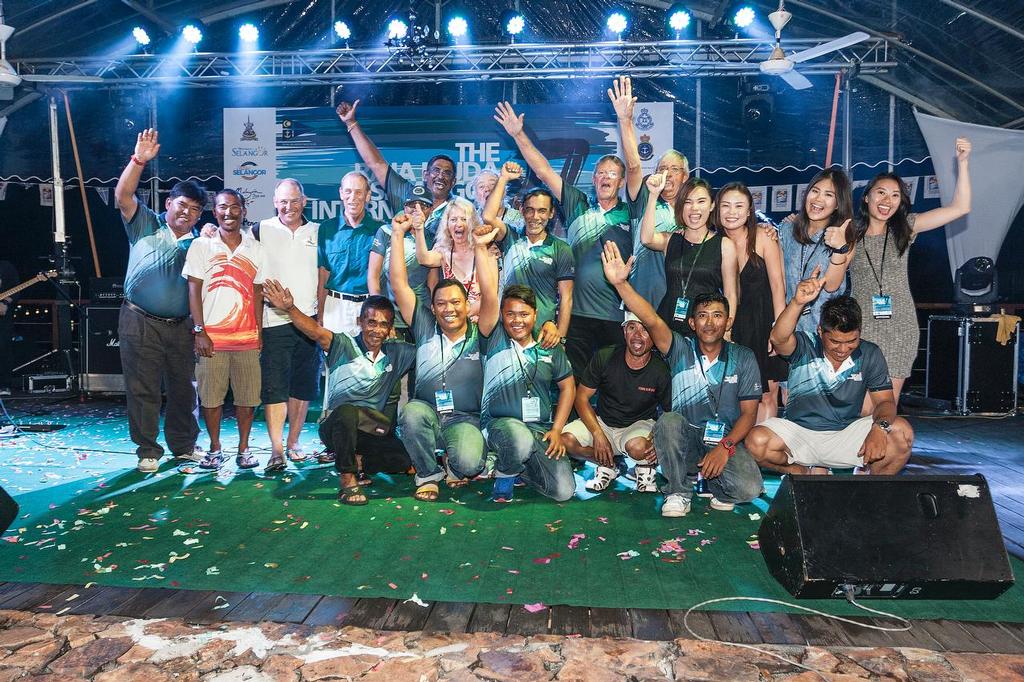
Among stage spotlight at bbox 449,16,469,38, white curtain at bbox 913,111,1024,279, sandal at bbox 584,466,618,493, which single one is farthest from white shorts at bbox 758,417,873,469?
stage spotlight at bbox 449,16,469,38

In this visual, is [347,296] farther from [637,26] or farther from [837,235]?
[637,26]

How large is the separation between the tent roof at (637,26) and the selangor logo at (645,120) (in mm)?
1455

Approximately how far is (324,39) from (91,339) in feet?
15.2

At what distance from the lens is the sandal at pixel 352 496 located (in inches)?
158

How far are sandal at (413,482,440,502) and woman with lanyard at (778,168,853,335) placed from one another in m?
2.26

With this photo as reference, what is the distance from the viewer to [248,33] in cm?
899

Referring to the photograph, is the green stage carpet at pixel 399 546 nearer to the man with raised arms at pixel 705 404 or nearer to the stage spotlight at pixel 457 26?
the man with raised arms at pixel 705 404

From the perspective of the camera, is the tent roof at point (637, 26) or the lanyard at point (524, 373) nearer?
the lanyard at point (524, 373)

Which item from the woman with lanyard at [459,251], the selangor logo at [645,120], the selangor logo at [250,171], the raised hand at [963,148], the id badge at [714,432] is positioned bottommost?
the id badge at [714,432]

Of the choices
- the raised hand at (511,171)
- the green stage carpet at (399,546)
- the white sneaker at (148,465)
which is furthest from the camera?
the white sneaker at (148,465)

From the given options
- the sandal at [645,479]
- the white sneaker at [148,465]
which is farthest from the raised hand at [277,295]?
the sandal at [645,479]

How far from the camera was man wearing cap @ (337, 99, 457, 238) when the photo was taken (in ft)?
17.3

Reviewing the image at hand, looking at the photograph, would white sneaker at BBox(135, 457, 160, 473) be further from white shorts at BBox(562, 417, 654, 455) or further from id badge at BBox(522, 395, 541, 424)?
white shorts at BBox(562, 417, 654, 455)

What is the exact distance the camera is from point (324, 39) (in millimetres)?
9641
